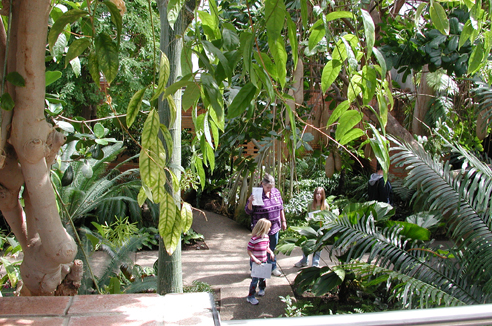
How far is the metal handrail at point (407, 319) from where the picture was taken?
0.62 metres

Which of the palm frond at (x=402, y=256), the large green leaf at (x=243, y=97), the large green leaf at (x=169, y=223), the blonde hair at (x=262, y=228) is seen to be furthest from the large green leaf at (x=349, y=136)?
the blonde hair at (x=262, y=228)

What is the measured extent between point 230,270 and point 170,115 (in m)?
4.33

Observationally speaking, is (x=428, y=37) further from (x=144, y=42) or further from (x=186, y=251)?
(x=144, y=42)

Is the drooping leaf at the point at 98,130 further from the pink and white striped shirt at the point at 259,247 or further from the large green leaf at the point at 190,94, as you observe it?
the pink and white striped shirt at the point at 259,247

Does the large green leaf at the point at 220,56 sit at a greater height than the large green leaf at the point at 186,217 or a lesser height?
greater

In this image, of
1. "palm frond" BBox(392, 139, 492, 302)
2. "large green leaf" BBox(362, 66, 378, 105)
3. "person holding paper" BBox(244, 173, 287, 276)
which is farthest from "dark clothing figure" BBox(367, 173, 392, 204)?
"large green leaf" BBox(362, 66, 378, 105)

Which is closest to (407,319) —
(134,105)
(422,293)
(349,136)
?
(349,136)

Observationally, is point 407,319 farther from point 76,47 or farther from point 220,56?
point 76,47

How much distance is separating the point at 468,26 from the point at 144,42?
8.23 meters

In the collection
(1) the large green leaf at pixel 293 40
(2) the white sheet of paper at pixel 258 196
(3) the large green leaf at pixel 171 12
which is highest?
(3) the large green leaf at pixel 171 12

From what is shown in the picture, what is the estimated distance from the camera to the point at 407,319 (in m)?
0.62

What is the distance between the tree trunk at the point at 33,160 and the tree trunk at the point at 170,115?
51cm

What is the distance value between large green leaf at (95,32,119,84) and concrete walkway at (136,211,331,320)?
347 centimetres

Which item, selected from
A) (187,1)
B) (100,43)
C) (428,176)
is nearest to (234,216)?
(428,176)
